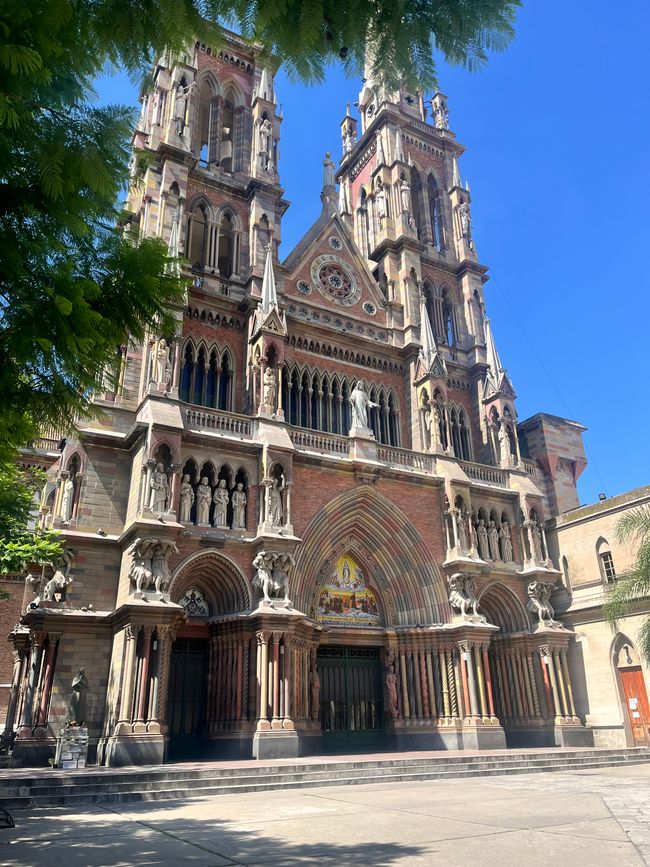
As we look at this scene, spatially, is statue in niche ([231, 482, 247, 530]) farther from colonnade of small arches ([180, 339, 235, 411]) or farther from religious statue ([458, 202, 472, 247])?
religious statue ([458, 202, 472, 247])

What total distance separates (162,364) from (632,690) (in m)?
20.9

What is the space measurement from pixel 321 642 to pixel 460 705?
206 inches

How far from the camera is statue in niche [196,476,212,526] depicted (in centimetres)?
2181

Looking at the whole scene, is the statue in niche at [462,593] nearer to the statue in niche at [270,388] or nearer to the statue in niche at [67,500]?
the statue in niche at [270,388]

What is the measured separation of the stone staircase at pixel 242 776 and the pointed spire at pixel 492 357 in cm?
1699

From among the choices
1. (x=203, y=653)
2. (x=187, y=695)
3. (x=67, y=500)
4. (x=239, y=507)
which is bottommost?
(x=187, y=695)

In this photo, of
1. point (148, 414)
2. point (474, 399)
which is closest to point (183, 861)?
point (148, 414)

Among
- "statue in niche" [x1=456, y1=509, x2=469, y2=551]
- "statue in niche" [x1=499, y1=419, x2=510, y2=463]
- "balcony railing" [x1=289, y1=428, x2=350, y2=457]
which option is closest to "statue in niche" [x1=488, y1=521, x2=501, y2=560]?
"statue in niche" [x1=456, y1=509, x2=469, y2=551]

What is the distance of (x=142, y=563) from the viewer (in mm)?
19719

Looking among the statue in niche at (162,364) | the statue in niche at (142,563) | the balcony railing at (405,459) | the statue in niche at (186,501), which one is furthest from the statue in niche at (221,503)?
the balcony railing at (405,459)

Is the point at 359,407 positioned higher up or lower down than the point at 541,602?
higher up

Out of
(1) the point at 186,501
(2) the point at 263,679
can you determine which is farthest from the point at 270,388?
(2) the point at 263,679

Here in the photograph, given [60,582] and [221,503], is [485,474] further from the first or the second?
[60,582]

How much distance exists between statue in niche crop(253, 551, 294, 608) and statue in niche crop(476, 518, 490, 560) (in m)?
9.42
